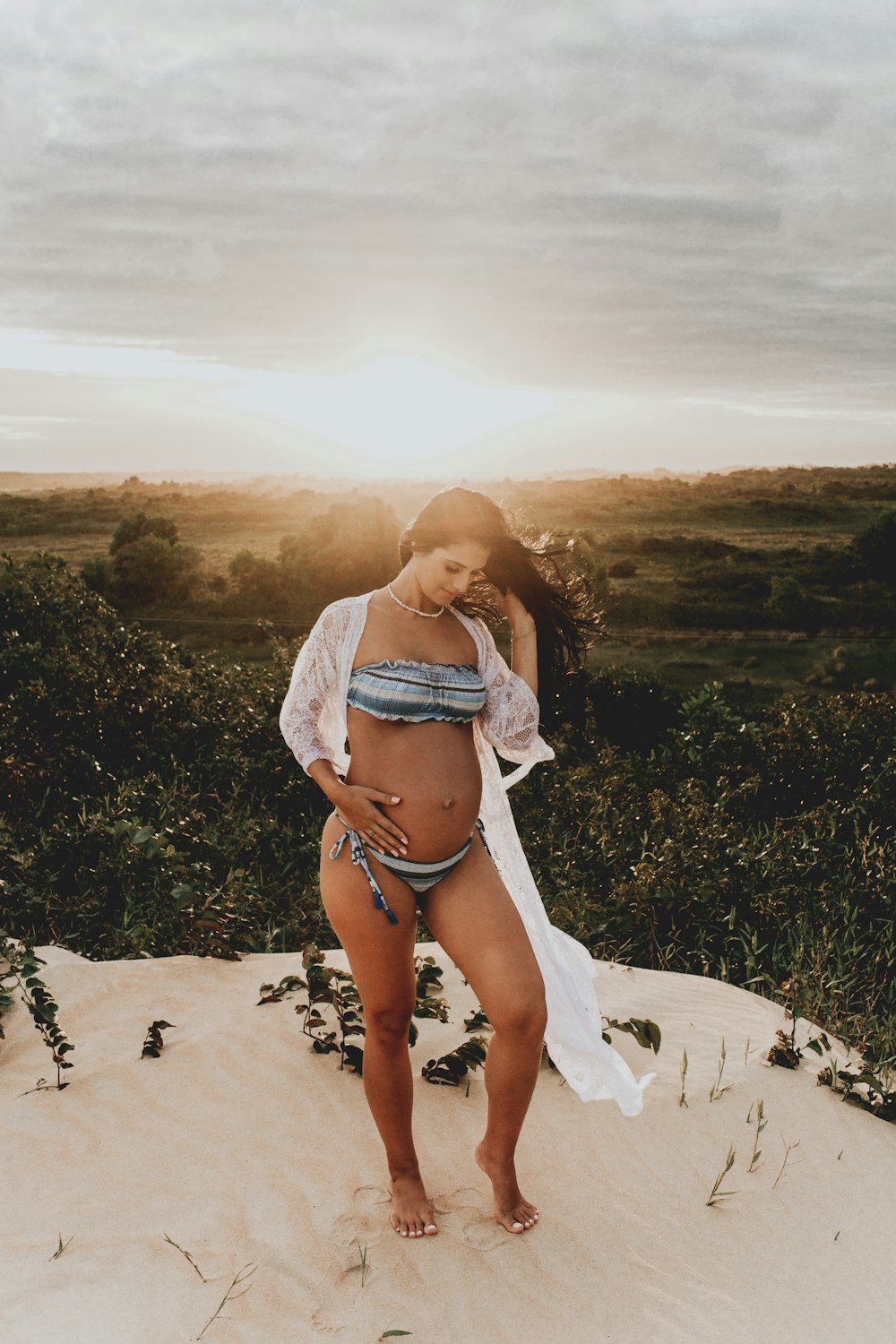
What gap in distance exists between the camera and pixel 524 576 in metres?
3.04

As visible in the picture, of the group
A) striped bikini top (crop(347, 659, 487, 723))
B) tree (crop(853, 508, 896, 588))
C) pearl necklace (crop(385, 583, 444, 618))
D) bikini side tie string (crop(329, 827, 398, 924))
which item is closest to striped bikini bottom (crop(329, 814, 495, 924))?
bikini side tie string (crop(329, 827, 398, 924))

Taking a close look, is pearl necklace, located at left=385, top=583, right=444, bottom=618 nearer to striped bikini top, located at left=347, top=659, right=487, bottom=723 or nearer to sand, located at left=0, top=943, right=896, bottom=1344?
striped bikini top, located at left=347, top=659, right=487, bottom=723

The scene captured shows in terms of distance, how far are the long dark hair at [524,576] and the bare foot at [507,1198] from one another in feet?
4.33

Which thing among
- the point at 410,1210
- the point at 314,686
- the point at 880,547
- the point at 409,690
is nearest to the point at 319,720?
the point at 314,686

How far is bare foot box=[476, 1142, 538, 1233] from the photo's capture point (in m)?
3.07

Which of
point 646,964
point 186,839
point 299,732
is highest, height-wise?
point 299,732

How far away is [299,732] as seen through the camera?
2.97 meters

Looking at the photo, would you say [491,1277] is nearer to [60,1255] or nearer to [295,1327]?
[295,1327]

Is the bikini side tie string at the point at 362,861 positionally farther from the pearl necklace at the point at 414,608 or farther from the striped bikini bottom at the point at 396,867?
the pearl necklace at the point at 414,608

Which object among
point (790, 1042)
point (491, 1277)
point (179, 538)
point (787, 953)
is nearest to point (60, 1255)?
point (491, 1277)

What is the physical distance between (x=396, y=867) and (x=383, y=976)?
11.6 inches

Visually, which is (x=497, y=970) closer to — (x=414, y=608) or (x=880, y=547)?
(x=414, y=608)

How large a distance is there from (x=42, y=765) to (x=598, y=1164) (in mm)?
4907

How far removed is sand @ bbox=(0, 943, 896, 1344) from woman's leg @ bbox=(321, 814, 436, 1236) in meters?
0.29
